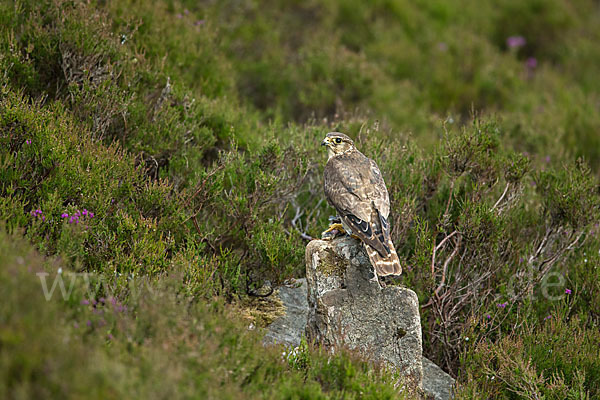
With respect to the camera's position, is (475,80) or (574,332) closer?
(574,332)

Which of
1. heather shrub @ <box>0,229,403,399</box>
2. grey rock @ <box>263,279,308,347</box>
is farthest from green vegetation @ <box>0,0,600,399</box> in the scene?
grey rock @ <box>263,279,308,347</box>

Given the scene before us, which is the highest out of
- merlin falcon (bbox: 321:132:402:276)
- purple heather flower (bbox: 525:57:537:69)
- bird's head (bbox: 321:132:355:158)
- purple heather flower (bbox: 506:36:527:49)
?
bird's head (bbox: 321:132:355:158)

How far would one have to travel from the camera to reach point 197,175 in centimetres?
654

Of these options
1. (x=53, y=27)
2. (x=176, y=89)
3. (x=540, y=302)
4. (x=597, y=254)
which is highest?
(x=53, y=27)

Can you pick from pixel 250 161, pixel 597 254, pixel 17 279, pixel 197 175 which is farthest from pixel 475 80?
pixel 17 279

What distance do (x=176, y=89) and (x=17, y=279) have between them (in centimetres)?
474

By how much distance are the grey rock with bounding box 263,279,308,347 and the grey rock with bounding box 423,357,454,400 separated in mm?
1284

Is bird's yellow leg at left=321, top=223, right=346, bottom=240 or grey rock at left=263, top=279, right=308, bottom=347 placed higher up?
bird's yellow leg at left=321, top=223, right=346, bottom=240

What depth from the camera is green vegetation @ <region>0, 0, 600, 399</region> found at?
387 cm

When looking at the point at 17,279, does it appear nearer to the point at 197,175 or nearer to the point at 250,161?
the point at 197,175

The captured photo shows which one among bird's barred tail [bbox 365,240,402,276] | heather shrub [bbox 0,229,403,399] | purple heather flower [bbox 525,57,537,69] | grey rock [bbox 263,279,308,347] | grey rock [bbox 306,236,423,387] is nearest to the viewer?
heather shrub [bbox 0,229,403,399]

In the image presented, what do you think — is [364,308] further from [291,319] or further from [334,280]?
[291,319]

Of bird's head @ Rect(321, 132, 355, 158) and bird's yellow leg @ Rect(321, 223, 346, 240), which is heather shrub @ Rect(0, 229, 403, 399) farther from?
bird's head @ Rect(321, 132, 355, 158)

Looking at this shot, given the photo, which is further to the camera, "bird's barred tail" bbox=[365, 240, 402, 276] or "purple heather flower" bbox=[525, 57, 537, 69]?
"purple heather flower" bbox=[525, 57, 537, 69]
